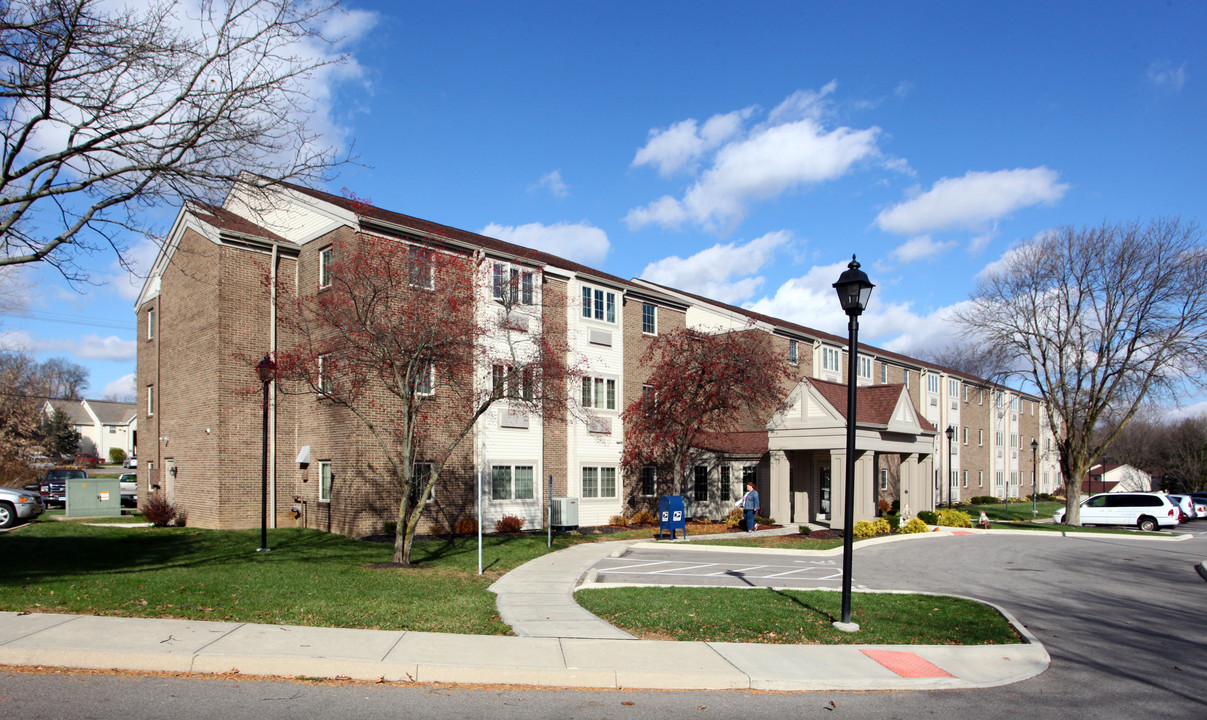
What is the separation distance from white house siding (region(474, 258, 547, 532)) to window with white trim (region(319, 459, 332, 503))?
14.2ft

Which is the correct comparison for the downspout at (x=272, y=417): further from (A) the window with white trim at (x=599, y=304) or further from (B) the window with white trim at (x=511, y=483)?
(A) the window with white trim at (x=599, y=304)

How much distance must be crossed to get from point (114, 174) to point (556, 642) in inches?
328

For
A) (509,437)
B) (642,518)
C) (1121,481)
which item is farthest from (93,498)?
(1121,481)

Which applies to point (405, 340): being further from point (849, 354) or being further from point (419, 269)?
point (849, 354)

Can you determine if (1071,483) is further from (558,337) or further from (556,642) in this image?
(556,642)

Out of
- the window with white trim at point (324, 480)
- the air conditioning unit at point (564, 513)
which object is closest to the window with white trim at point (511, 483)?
the air conditioning unit at point (564, 513)

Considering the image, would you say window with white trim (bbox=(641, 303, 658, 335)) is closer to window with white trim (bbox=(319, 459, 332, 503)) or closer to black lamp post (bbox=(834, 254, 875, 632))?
window with white trim (bbox=(319, 459, 332, 503))

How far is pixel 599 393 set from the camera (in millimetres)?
28766

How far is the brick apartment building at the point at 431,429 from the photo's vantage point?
2244 cm

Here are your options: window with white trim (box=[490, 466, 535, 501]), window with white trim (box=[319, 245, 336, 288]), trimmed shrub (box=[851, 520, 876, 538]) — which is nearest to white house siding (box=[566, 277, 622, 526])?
window with white trim (box=[490, 466, 535, 501])

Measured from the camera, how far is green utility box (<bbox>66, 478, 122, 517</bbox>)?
86.6 ft

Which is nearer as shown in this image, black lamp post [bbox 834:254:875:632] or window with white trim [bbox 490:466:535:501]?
black lamp post [bbox 834:254:875:632]

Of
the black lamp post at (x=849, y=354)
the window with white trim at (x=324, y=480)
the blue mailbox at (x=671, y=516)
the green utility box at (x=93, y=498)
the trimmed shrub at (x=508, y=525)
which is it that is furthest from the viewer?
the green utility box at (x=93, y=498)

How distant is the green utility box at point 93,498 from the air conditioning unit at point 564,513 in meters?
15.5
